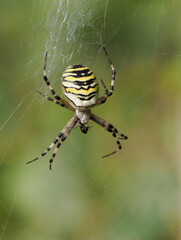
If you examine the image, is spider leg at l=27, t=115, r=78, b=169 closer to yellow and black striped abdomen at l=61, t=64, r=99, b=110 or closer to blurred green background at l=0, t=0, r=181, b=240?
blurred green background at l=0, t=0, r=181, b=240

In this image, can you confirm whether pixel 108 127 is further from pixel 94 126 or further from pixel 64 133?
pixel 64 133

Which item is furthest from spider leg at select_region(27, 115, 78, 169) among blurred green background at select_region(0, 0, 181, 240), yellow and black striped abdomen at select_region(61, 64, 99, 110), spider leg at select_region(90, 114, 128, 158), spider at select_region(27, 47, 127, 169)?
yellow and black striped abdomen at select_region(61, 64, 99, 110)

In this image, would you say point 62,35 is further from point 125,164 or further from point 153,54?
point 125,164

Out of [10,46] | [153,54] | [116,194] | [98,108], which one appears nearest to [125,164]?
[116,194]

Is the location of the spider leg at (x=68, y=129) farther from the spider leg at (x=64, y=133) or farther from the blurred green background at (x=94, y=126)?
the blurred green background at (x=94, y=126)

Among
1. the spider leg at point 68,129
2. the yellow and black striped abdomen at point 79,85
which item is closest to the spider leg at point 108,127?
the spider leg at point 68,129

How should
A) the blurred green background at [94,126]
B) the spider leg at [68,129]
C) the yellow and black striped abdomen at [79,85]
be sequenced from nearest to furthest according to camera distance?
1. the yellow and black striped abdomen at [79,85]
2. the blurred green background at [94,126]
3. the spider leg at [68,129]

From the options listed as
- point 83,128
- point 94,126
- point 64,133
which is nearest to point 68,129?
point 64,133
